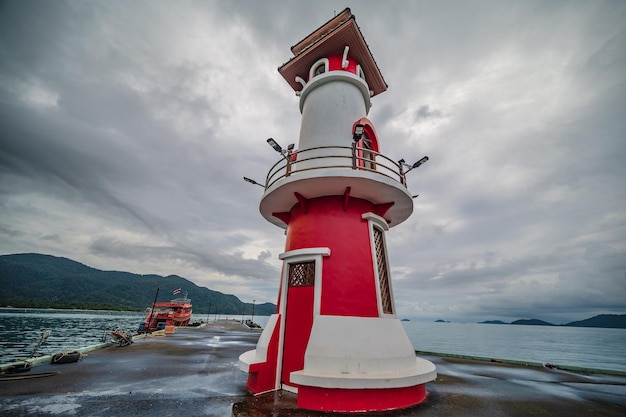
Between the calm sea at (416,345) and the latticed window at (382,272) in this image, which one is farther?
the calm sea at (416,345)

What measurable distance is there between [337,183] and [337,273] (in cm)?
255

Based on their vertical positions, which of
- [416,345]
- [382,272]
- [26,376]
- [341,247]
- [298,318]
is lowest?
[416,345]

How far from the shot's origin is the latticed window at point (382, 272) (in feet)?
27.3

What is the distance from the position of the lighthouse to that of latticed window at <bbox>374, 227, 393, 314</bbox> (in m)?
0.03

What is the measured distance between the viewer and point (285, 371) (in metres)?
7.63

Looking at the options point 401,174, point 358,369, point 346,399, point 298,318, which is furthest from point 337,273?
point 401,174

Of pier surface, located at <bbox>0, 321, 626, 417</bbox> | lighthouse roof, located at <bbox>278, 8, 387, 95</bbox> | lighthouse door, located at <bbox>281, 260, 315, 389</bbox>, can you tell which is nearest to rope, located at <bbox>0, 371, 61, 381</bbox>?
pier surface, located at <bbox>0, 321, 626, 417</bbox>

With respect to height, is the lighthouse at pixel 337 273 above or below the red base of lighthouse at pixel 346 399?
→ above

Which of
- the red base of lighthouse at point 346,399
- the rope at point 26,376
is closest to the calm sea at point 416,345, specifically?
the rope at point 26,376

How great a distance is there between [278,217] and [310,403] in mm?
5853

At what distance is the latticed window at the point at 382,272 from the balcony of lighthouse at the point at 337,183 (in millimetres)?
1077

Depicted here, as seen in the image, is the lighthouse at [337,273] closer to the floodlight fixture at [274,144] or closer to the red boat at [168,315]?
the floodlight fixture at [274,144]

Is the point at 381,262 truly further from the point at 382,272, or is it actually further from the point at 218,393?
the point at 218,393

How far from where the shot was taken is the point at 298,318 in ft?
25.4
